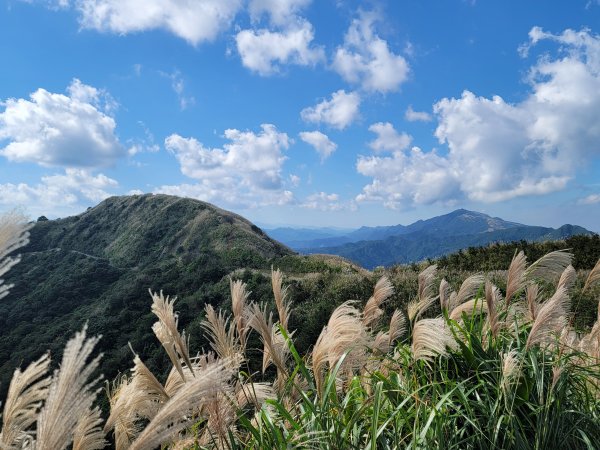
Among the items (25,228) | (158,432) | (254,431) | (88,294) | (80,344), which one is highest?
(25,228)

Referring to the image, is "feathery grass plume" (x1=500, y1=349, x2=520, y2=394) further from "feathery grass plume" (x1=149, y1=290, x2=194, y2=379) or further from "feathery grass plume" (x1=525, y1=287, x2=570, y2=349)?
"feathery grass plume" (x1=149, y1=290, x2=194, y2=379)

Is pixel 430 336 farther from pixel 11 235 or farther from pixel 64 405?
pixel 11 235

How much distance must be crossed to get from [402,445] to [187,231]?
5831 cm

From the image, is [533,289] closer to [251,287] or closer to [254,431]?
[254,431]

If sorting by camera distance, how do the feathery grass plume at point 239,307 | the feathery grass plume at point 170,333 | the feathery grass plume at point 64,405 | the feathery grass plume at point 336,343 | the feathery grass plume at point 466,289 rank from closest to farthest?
the feathery grass plume at point 64,405 < the feathery grass plume at point 170,333 < the feathery grass plume at point 336,343 < the feathery grass plume at point 239,307 < the feathery grass plume at point 466,289

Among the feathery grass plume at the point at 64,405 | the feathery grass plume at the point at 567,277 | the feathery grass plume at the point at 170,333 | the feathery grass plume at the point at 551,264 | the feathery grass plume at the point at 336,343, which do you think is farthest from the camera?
the feathery grass plume at the point at 551,264

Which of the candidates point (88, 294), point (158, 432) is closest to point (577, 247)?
point (158, 432)

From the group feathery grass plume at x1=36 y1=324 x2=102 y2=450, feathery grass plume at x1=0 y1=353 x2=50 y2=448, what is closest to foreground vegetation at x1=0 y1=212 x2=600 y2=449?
feathery grass plume at x1=0 y1=353 x2=50 y2=448

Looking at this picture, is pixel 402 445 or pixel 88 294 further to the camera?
pixel 88 294

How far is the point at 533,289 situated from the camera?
362 centimetres

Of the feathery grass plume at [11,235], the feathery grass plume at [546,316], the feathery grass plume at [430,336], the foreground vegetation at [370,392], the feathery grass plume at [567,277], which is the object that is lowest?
the foreground vegetation at [370,392]

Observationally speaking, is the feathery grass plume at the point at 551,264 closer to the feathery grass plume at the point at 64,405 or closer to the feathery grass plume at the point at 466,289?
the feathery grass plume at the point at 466,289

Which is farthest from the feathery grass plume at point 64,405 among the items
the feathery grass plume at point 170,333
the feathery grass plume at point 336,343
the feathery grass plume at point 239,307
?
the feathery grass plume at point 239,307

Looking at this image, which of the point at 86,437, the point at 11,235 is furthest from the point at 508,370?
the point at 11,235
